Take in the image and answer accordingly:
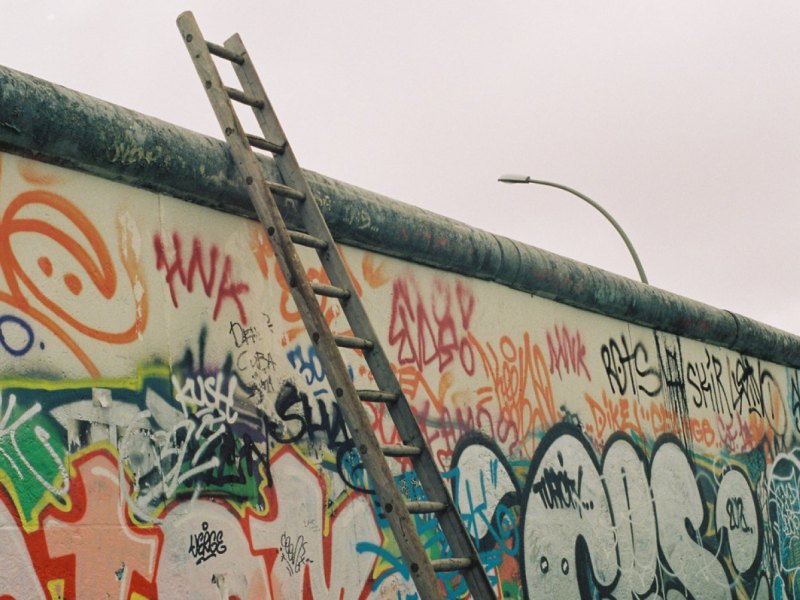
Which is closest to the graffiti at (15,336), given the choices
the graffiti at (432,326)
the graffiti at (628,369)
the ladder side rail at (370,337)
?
the ladder side rail at (370,337)

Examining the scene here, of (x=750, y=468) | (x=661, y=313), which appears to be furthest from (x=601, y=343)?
(x=750, y=468)

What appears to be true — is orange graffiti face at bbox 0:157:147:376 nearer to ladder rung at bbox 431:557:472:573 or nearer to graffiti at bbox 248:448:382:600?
graffiti at bbox 248:448:382:600

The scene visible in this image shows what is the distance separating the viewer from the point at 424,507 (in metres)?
5.10

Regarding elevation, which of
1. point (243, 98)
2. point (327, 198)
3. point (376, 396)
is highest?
point (243, 98)

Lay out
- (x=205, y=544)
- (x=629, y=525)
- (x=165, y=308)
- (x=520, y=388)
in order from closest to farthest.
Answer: (x=205, y=544) < (x=165, y=308) < (x=520, y=388) < (x=629, y=525)

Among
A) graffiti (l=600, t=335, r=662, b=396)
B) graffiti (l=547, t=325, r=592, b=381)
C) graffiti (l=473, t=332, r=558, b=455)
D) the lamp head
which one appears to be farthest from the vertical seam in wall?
the lamp head

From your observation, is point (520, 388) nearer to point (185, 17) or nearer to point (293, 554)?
point (293, 554)

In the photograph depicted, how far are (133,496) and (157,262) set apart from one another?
1.01m

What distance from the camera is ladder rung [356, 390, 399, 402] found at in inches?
202

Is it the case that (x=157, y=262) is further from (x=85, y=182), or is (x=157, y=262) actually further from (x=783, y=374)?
(x=783, y=374)

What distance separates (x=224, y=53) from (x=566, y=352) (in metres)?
3.49

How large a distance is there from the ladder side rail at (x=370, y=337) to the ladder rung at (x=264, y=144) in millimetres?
23

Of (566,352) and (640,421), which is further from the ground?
(566,352)

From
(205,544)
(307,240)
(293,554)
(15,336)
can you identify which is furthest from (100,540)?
(307,240)
